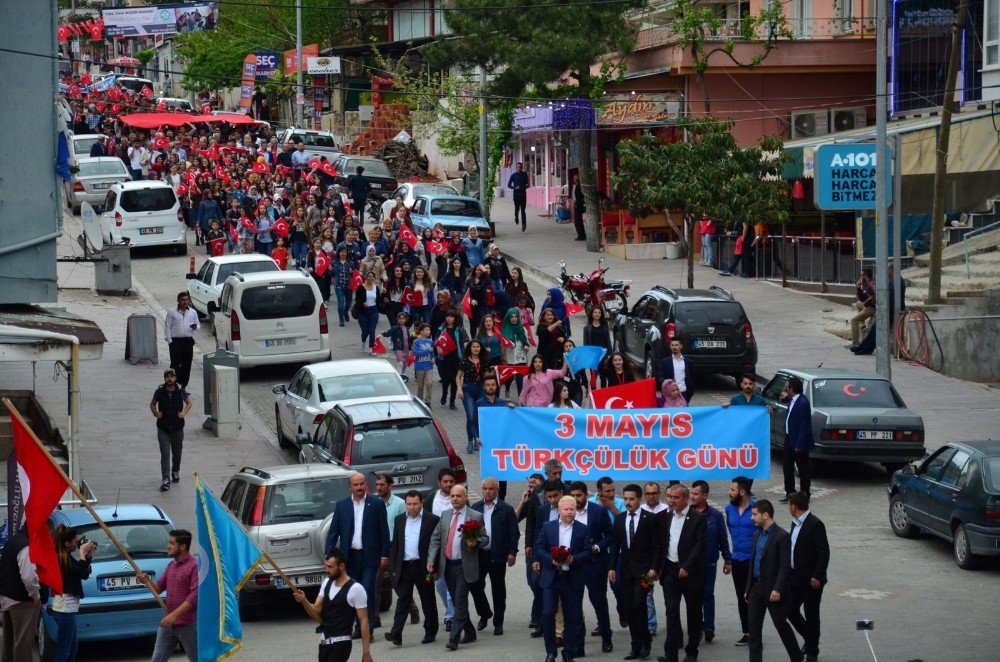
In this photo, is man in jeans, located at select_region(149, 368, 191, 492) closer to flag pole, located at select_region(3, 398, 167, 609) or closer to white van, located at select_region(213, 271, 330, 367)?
white van, located at select_region(213, 271, 330, 367)

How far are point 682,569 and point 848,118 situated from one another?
33.2 m

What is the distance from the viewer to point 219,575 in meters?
→ 11.2

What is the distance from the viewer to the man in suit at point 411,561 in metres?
13.7

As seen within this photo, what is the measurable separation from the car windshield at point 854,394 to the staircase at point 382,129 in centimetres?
4343

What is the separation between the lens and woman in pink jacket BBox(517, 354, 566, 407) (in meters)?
19.9

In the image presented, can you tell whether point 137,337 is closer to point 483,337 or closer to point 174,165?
point 483,337

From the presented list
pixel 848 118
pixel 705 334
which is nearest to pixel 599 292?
pixel 705 334

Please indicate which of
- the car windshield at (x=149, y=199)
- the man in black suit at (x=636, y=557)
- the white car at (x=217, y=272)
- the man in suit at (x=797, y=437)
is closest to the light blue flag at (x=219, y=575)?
the man in black suit at (x=636, y=557)

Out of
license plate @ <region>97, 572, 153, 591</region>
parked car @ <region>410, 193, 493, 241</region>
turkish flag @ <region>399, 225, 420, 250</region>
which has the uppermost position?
parked car @ <region>410, 193, 493, 241</region>

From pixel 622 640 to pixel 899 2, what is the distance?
92.8 ft

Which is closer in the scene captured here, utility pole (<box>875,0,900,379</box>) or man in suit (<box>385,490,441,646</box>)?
man in suit (<box>385,490,441,646</box>)

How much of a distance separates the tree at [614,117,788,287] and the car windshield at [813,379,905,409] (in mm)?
12074

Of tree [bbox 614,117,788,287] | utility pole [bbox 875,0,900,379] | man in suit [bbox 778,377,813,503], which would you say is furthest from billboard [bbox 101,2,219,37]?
man in suit [bbox 778,377,813,503]

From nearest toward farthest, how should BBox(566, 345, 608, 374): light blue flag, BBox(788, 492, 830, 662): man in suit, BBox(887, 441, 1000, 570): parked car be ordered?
BBox(788, 492, 830, 662): man in suit → BBox(887, 441, 1000, 570): parked car → BBox(566, 345, 608, 374): light blue flag
